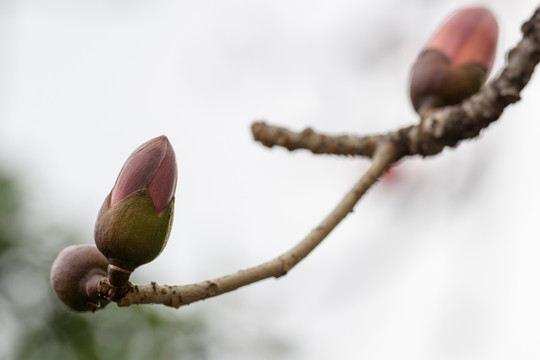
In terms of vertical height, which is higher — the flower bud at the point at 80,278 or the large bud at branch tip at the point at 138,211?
the large bud at branch tip at the point at 138,211

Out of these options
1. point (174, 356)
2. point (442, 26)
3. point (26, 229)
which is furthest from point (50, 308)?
point (442, 26)

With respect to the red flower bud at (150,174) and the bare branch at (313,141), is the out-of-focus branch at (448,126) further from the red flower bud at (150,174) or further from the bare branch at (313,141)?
the red flower bud at (150,174)

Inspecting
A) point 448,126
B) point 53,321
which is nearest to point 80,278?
point 448,126

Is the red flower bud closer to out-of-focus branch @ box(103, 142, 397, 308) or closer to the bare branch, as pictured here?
out-of-focus branch @ box(103, 142, 397, 308)

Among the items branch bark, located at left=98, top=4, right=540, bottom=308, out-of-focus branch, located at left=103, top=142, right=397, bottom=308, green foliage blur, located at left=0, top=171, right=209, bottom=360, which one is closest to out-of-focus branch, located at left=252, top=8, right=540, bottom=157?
branch bark, located at left=98, top=4, right=540, bottom=308

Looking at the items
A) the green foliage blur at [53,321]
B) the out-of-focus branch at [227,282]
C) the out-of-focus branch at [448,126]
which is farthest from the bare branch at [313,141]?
the green foliage blur at [53,321]

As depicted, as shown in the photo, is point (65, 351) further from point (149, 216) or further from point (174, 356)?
point (149, 216)
